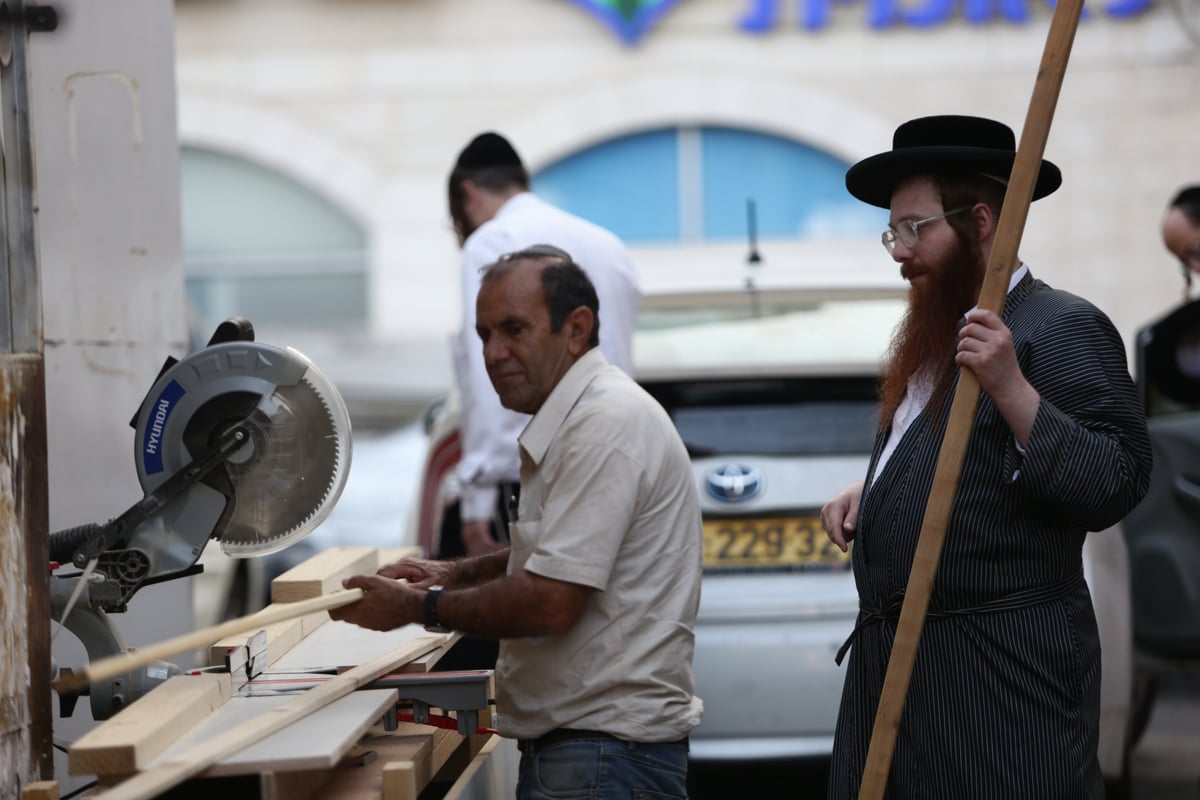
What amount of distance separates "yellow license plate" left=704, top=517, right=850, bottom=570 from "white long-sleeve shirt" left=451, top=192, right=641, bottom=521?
60cm

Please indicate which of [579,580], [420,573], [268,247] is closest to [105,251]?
[420,573]

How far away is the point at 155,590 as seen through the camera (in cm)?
436

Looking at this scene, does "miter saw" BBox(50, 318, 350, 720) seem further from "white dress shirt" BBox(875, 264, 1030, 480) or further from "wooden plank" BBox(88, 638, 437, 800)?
"white dress shirt" BBox(875, 264, 1030, 480)

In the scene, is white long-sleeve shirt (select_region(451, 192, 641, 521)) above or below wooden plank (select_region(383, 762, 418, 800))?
above

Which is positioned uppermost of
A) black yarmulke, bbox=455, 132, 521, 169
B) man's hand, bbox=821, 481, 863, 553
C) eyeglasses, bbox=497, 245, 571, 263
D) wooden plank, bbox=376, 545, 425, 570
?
black yarmulke, bbox=455, 132, 521, 169

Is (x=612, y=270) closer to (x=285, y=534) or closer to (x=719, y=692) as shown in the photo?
(x=719, y=692)

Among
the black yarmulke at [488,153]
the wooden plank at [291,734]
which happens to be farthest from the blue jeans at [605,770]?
the black yarmulke at [488,153]

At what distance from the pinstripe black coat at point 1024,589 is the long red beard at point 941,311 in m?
0.09

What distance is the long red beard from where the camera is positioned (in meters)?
2.94

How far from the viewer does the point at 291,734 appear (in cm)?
257

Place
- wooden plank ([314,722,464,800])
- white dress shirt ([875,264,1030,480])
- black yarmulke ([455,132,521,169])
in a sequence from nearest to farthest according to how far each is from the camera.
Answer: wooden plank ([314,722,464,800]) → white dress shirt ([875,264,1030,480]) → black yarmulke ([455,132,521,169])

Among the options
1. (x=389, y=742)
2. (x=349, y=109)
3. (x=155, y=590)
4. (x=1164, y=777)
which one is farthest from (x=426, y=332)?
(x=389, y=742)

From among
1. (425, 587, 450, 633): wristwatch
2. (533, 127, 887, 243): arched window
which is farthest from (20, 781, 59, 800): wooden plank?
(533, 127, 887, 243): arched window

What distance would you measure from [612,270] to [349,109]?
1283 centimetres
